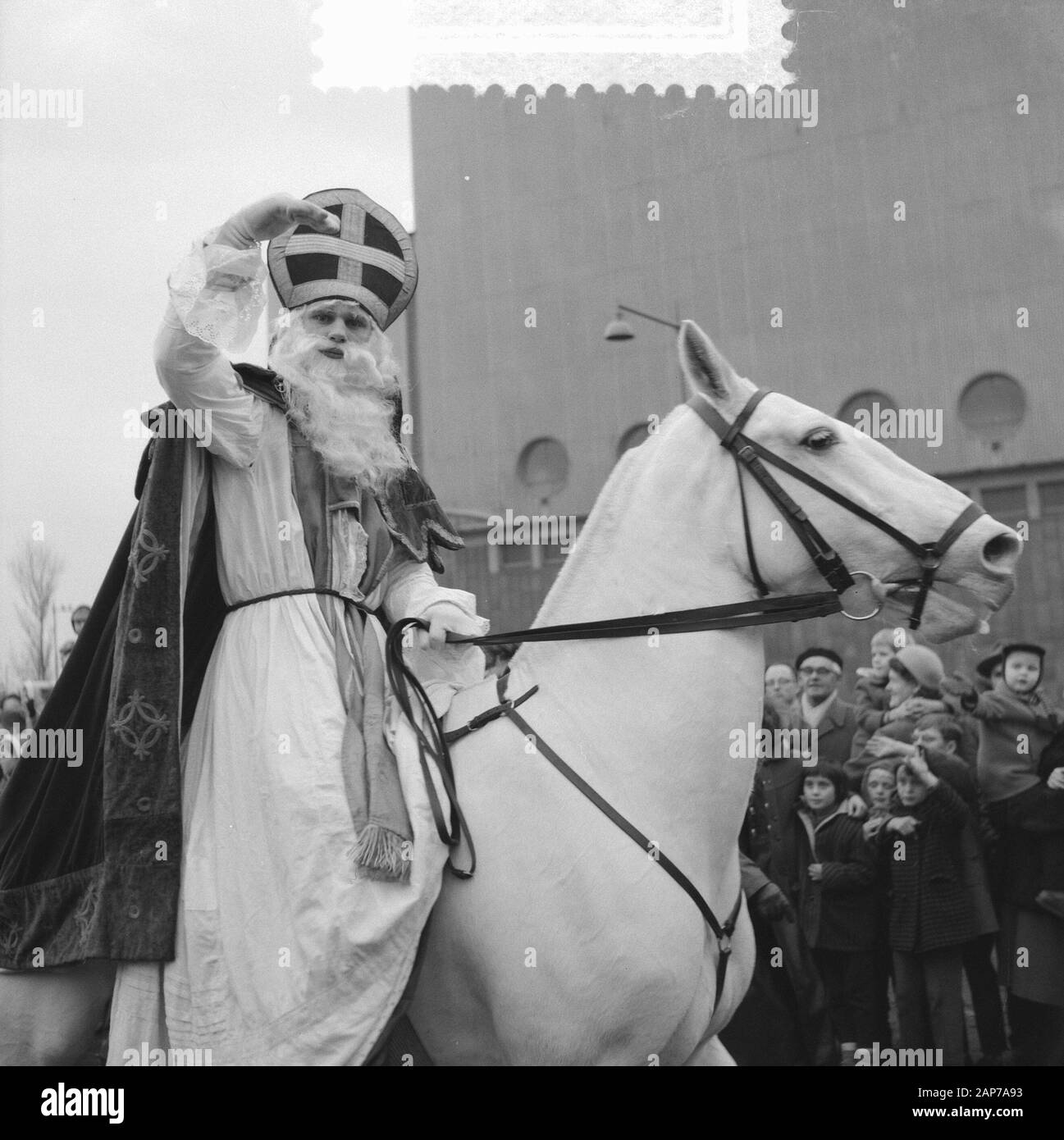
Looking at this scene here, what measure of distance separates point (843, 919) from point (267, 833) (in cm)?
381

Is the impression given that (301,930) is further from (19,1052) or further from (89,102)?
(89,102)

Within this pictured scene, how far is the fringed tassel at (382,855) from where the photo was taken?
333cm

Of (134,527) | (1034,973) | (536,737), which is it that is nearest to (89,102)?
(134,527)

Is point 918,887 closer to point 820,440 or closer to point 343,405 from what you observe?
point 820,440

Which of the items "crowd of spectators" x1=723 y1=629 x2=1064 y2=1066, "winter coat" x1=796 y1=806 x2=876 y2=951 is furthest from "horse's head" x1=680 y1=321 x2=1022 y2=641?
"winter coat" x1=796 y1=806 x2=876 y2=951

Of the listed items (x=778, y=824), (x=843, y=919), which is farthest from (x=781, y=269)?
(x=843, y=919)

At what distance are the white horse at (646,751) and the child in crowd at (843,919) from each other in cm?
285

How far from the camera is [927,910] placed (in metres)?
6.20

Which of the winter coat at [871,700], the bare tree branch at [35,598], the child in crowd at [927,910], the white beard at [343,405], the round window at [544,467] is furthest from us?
the round window at [544,467]

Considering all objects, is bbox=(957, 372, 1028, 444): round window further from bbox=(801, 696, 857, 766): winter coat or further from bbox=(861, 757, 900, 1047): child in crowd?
bbox=(861, 757, 900, 1047): child in crowd

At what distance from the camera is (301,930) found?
3.36 meters

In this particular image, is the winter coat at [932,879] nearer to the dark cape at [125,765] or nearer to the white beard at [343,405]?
the white beard at [343,405]

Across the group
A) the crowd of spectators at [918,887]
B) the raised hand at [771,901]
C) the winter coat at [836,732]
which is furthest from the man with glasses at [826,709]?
the raised hand at [771,901]
